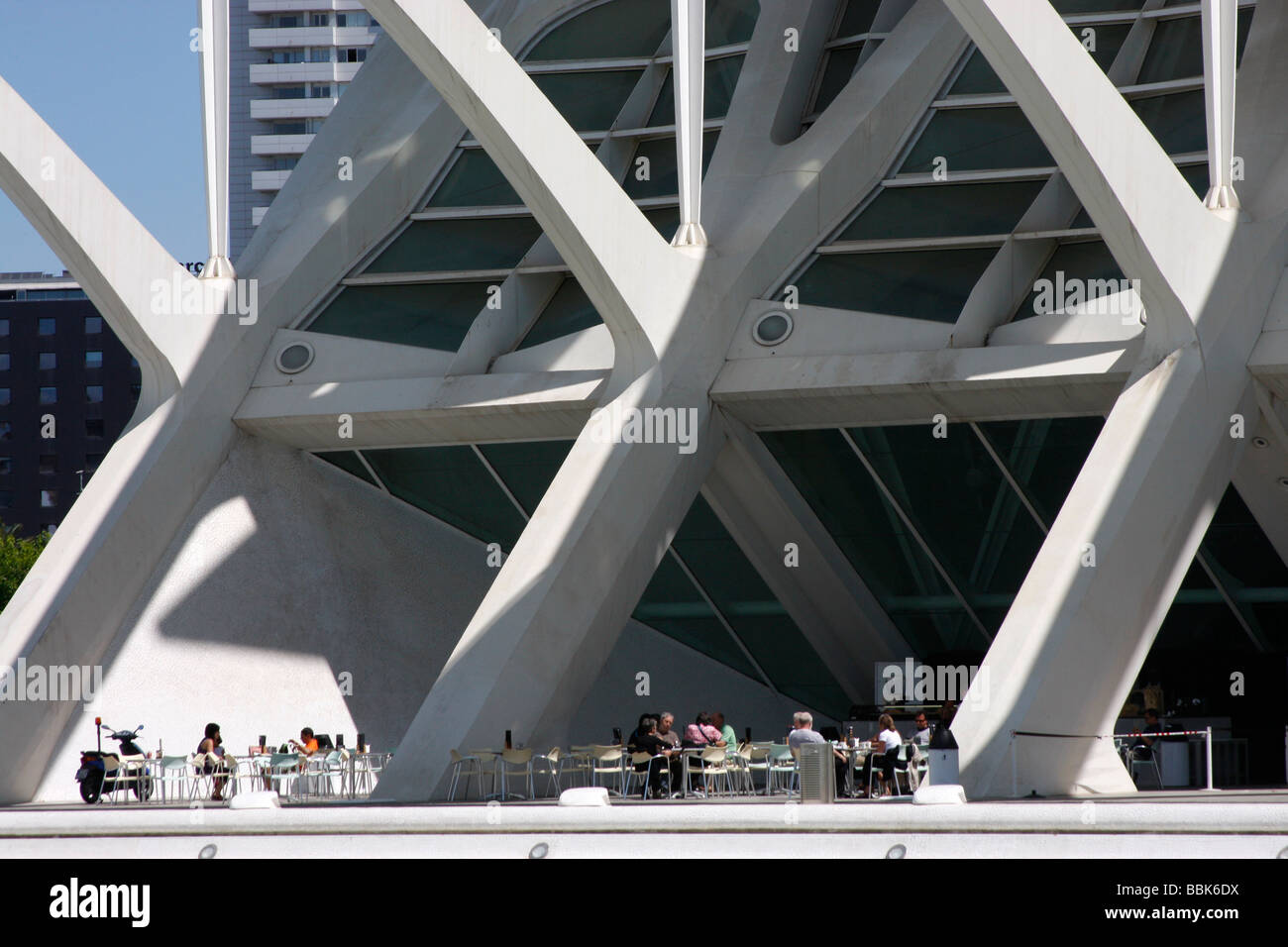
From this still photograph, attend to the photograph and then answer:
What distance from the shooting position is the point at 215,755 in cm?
2088

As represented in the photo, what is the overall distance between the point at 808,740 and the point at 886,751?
1.17 m

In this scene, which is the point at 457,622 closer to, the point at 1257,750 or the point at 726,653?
the point at 726,653

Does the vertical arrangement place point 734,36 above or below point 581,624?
above

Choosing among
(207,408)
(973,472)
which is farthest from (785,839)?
(207,408)

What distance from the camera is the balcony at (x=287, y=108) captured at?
105 m

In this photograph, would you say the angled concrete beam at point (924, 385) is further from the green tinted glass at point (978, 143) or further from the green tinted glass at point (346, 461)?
the green tinted glass at point (346, 461)

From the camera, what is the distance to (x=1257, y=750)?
22609mm

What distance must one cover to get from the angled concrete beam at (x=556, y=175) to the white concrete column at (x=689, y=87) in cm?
101

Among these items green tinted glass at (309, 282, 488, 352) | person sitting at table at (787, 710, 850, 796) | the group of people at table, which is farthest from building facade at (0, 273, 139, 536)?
person sitting at table at (787, 710, 850, 796)

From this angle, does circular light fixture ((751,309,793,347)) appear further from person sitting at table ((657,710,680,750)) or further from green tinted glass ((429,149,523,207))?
green tinted glass ((429,149,523,207))

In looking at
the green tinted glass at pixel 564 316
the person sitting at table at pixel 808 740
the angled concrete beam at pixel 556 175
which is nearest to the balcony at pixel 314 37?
the green tinted glass at pixel 564 316

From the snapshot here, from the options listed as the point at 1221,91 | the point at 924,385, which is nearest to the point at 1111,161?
the point at 1221,91
